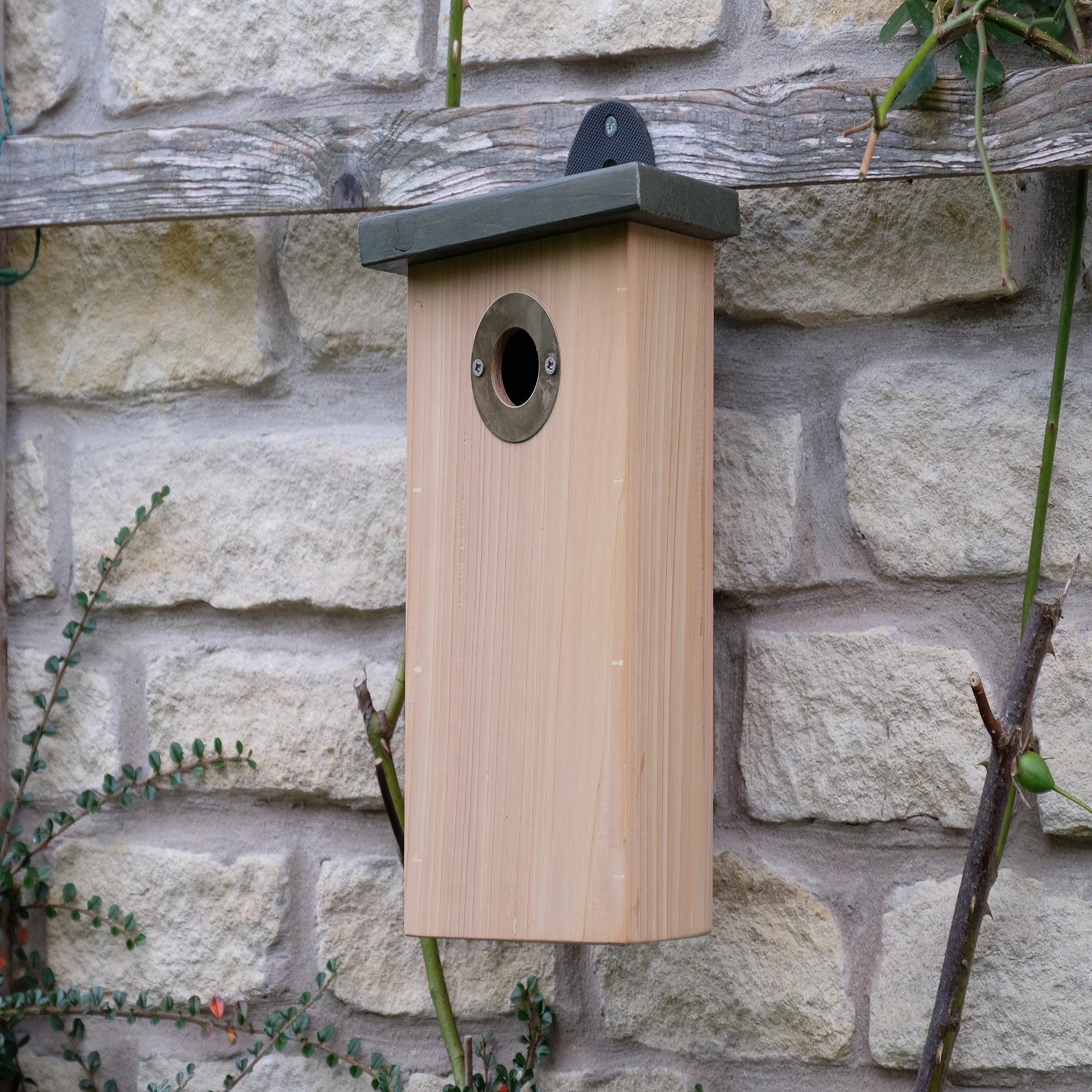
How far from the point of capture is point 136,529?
57.5 inches

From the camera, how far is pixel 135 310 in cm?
149

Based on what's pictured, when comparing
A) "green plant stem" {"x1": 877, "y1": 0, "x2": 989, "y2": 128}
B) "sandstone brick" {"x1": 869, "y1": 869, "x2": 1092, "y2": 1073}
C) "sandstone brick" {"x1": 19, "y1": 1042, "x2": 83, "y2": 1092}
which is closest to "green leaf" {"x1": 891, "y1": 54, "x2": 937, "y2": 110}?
"green plant stem" {"x1": 877, "y1": 0, "x2": 989, "y2": 128}

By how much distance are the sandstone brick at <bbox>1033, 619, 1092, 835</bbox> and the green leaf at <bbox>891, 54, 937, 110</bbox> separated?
18.3 inches

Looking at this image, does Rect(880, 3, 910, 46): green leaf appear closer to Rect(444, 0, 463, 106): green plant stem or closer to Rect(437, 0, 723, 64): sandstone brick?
Rect(437, 0, 723, 64): sandstone brick

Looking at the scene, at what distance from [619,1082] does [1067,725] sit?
0.54 metres

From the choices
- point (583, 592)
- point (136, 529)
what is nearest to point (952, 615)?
point (583, 592)

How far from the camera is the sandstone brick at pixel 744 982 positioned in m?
1.21

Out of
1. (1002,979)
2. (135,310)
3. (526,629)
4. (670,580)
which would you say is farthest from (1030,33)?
(135,310)

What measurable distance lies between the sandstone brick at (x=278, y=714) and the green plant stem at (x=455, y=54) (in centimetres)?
57

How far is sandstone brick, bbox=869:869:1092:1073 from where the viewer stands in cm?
114

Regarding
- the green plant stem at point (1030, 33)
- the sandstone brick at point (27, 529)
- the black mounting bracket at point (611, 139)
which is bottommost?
the sandstone brick at point (27, 529)

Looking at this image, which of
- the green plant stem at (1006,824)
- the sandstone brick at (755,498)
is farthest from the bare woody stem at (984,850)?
the sandstone brick at (755,498)

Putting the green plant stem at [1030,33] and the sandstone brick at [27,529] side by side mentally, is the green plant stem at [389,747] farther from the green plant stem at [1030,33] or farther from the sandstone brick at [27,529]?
the green plant stem at [1030,33]

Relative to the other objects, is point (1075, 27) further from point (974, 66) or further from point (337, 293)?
point (337, 293)
